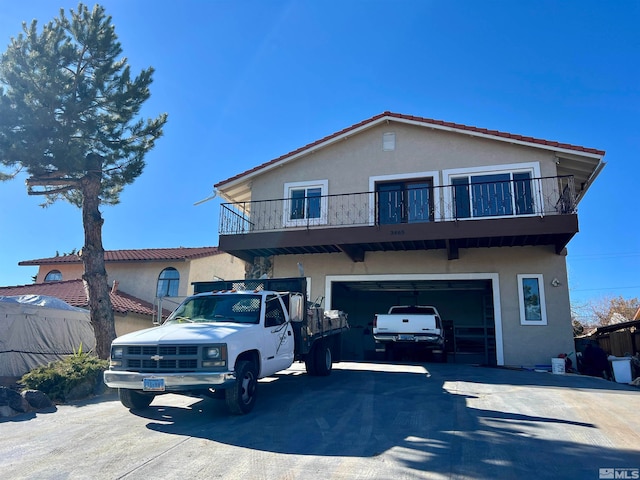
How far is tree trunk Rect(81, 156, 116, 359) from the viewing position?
12141 mm

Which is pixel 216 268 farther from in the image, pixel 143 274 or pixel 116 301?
pixel 116 301

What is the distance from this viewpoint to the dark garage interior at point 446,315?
1958 centimetres

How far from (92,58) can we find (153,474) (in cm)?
1350

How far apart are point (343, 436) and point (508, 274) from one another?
10102mm

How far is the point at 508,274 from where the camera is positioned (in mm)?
13875

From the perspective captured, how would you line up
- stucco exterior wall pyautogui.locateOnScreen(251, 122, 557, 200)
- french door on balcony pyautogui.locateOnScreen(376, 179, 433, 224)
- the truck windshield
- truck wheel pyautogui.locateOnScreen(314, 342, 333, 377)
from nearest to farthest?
the truck windshield, truck wheel pyautogui.locateOnScreen(314, 342, 333, 377), stucco exterior wall pyautogui.locateOnScreen(251, 122, 557, 200), french door on balcony pyautogui.locateOnScreen(376, 179, 433, 224)

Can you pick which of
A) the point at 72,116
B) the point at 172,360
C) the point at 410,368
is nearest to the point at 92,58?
the point at 72,116

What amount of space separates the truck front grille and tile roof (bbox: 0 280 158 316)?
1383cm

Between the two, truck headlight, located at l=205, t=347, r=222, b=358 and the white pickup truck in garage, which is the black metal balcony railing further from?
truck headlight, located at l=205, t=347, r=222, b=358

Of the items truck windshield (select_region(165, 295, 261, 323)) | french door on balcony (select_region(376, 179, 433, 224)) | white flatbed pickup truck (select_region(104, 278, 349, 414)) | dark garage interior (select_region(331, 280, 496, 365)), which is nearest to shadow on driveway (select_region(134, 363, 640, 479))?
white flatbed pickup truck (select_region(104, 278, 349, 414))

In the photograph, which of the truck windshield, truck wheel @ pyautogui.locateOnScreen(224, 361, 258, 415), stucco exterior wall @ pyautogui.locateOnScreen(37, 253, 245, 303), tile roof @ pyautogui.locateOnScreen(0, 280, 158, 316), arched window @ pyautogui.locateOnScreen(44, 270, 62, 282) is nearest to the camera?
truck wheel @ pyautogui.locateOnScreen(224, 361, 258, 415)

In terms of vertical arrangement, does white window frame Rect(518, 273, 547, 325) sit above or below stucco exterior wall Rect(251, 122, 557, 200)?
below

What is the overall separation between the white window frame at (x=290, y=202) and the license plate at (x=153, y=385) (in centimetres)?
970

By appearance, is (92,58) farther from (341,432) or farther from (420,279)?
(341,432)
